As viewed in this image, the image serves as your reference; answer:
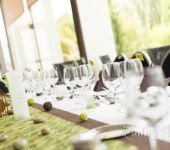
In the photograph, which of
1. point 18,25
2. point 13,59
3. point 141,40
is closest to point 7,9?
point 18,25

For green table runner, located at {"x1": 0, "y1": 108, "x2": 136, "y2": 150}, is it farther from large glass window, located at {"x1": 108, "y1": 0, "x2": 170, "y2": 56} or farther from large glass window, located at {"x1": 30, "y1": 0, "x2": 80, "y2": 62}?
large glass window, located at {"x1": 30, "y1": 0, "x2": 80, "y2": 62}

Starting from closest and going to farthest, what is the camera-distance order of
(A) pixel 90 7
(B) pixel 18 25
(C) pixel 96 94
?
(C) pixel 96 94, (A) pixel 90 7, (B) pixel 18 25

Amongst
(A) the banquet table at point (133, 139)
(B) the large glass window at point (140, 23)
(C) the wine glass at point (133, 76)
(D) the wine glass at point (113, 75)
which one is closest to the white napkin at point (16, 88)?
(A) the banquet table at point (133, 139)

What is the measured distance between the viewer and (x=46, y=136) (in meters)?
1.21

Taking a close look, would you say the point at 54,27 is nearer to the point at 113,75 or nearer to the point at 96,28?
the point at 96,28

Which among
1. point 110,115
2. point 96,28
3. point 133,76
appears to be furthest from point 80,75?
point 96,28

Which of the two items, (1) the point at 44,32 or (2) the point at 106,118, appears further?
(1) the point at 44,32

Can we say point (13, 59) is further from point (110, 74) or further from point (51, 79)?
point (110, 74)

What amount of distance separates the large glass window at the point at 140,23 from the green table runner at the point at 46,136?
7.15 metres

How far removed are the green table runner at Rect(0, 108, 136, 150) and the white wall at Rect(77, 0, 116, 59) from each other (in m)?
5.67

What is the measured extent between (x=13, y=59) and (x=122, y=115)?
11.2 meters

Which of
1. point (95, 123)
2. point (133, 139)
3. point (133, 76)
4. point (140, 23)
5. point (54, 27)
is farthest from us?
point (54, 27)

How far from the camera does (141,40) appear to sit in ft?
28.8

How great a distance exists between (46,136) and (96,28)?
6.29 meters
